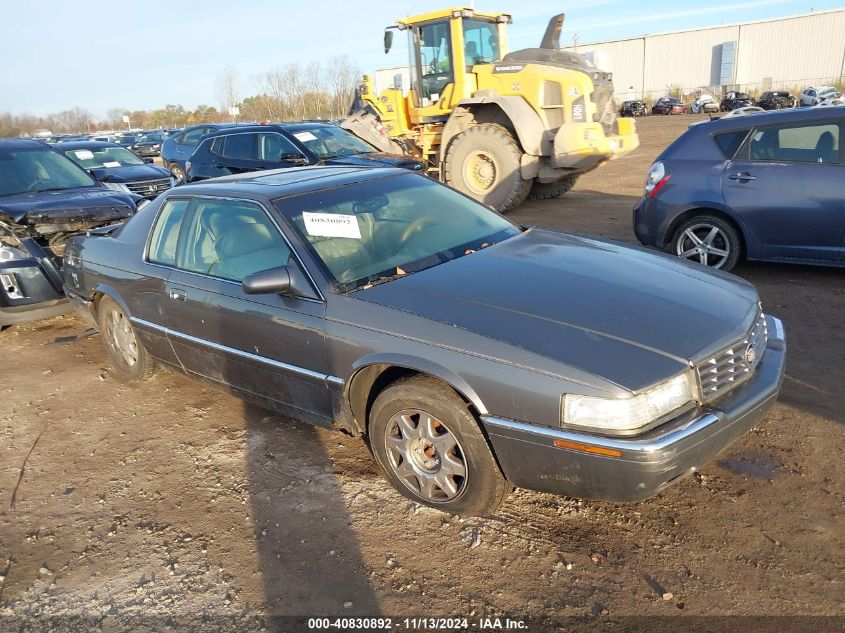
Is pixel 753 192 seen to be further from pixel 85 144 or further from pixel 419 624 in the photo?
pixel 85 144

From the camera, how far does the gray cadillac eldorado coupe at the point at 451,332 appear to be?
2.55 m

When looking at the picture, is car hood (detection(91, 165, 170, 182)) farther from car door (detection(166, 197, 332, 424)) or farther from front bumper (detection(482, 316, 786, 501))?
front bumper (detection(482, 316, 786, 501))

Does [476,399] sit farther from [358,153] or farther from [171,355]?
[358,153]

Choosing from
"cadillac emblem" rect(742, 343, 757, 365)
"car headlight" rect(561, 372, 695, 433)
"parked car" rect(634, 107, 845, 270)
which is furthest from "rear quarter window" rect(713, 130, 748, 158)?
"car headlight" rect(561, 372, 695, 433)

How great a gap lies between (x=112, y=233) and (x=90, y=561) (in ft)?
9.35

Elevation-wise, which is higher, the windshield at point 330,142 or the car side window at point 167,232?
the windshield at point 330,142

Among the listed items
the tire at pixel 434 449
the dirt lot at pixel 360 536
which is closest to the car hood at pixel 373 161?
the dirt lot at pixel 360 536

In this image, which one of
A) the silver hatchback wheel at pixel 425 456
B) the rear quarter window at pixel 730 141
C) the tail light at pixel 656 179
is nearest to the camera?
the silver hatchback wheel at pixel 425 456

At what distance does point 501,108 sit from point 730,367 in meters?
8.43

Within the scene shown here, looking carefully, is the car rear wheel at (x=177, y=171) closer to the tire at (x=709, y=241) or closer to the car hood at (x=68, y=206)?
the car hood at (x=68, y=206)

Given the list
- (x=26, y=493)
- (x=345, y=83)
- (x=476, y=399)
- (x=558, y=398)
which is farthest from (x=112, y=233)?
(x=345, y=83)

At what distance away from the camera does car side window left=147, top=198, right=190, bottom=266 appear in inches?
167

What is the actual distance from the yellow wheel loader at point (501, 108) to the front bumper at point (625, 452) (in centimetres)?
780

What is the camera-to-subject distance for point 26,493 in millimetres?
3621
